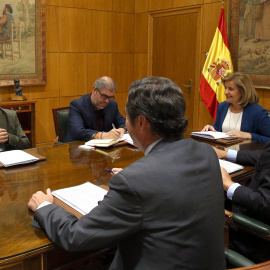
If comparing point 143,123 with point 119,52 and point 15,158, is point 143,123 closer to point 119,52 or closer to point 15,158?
point 15,158

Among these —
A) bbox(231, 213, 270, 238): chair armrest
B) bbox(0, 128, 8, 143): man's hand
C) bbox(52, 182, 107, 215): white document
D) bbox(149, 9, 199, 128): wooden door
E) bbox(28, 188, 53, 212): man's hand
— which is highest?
bbox(149, 9, 199, 128): wooden door

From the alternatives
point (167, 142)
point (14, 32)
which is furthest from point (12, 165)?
point (14, 32)

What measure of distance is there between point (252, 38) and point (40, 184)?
414 cm

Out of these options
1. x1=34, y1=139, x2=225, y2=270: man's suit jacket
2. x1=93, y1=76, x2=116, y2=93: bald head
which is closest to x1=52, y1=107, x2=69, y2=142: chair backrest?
x1=93, y1=76, x2=116, y2=93: bald head

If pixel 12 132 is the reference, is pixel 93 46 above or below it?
above

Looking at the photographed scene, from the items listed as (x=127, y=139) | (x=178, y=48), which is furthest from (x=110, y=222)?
(x=178, y=48)

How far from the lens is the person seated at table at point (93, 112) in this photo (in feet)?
11.8

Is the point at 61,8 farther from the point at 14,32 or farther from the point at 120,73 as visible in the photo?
the point at 120,73

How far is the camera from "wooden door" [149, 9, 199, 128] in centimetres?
619

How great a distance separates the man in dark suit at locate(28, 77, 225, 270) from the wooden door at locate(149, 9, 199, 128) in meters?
4.96

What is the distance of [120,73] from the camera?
7.14 metres

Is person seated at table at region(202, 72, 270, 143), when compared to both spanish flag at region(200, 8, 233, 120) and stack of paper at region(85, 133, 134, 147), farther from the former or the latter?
spanish flag at region(200, 8, 233, 120)

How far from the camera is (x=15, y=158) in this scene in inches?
102

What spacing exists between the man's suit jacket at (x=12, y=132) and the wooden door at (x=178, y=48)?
11.5ft
